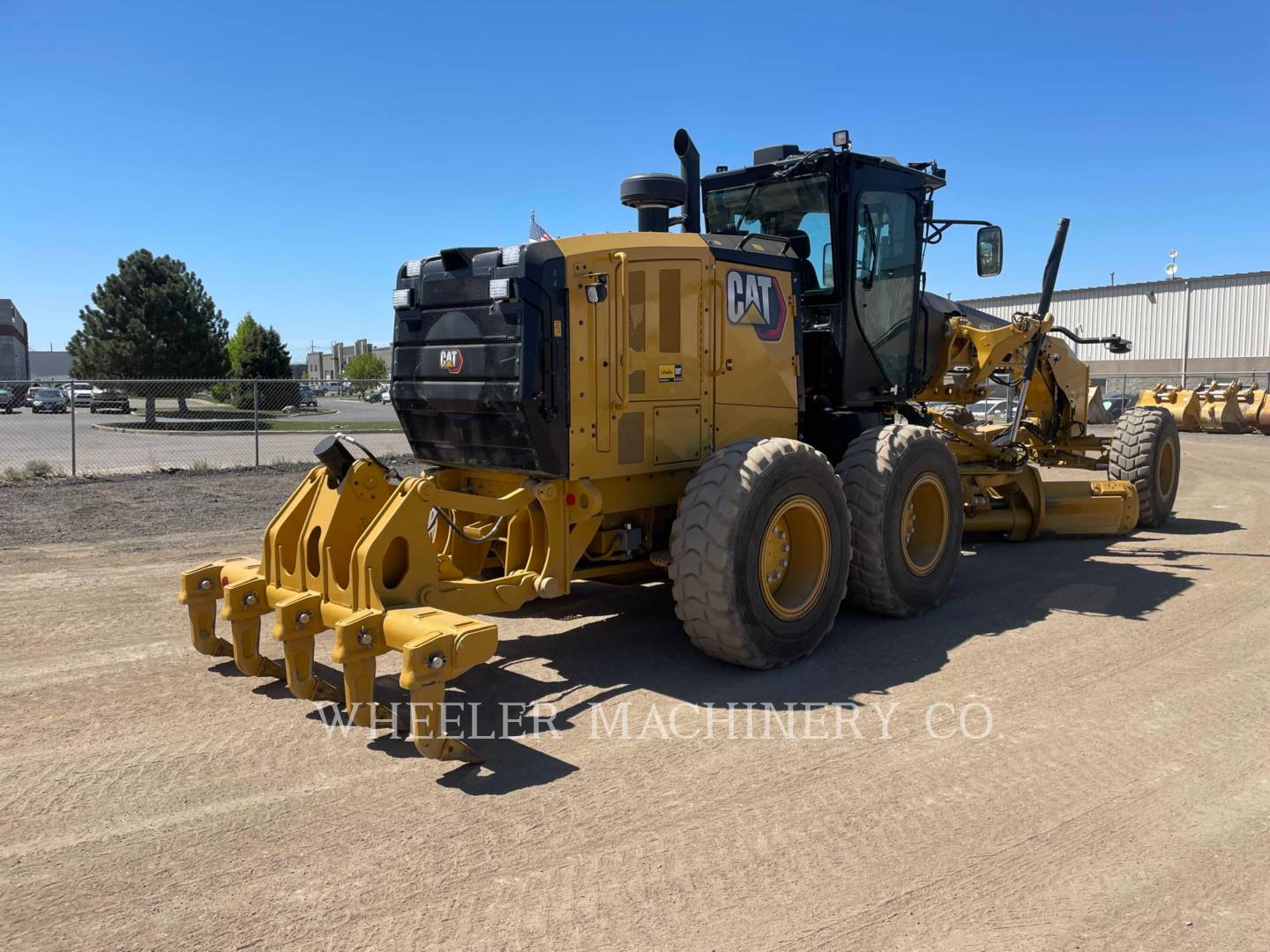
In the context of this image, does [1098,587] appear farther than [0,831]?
Yes

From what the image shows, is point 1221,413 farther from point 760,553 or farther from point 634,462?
point 634,462

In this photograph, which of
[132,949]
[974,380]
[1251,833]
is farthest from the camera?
[974,380]

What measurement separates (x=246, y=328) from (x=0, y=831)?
65919 millimetres

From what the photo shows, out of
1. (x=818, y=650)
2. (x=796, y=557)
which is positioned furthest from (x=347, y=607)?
(x=818, y=650)

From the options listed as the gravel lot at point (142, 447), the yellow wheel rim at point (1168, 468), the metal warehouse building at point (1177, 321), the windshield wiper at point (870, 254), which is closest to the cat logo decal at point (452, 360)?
the windshield wiper at point (870, 254)

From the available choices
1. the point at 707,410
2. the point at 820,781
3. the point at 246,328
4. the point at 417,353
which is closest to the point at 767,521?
the point at 707,410

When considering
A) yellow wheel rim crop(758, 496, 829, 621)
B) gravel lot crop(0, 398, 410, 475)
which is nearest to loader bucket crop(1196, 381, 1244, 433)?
gravel lot crop(0, 398, 410, 475)

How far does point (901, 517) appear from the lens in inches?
257

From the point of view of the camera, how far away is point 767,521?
5.45 m

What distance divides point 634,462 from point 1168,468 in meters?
8.27

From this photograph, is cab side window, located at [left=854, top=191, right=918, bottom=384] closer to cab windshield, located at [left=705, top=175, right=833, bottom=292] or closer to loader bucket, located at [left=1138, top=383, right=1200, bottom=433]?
cab windshield, located at [left=705, top=175, right=833, bottom=292]

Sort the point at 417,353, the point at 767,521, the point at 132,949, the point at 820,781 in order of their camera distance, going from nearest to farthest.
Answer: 1. the point at 132,949
2. the point at 820,781
3. the point at 767,521
4. the point at 417,353

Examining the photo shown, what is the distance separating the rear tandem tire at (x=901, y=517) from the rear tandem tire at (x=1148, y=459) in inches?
183

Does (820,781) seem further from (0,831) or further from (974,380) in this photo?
(974,380)
